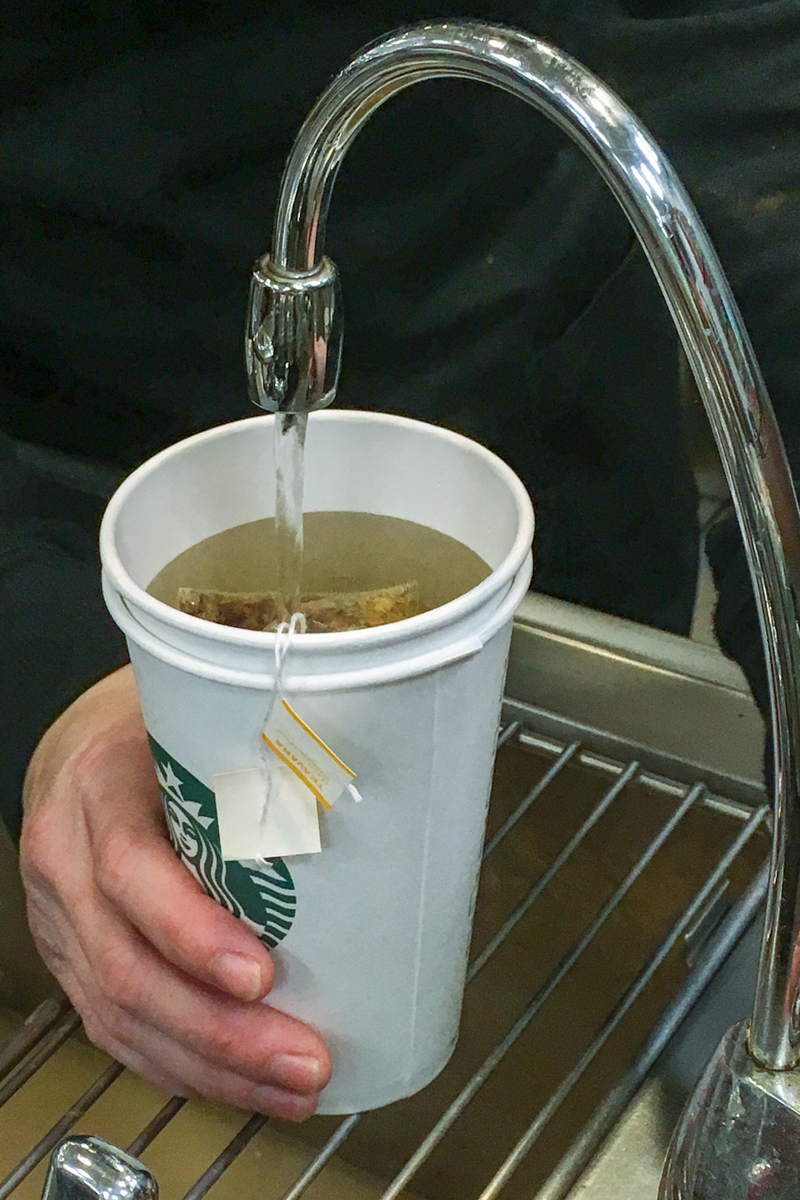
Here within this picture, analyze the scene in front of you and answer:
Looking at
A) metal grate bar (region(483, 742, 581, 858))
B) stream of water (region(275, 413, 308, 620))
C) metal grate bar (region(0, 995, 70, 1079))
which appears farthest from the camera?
metal grate bar (region(483, 742, 581, 858))

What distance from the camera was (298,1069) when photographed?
1.47 feet

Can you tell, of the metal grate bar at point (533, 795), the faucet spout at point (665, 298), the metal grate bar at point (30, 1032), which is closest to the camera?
the faucet spout at point (665, 298)

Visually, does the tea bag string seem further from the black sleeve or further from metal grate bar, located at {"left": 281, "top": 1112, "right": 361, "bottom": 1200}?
the black sleeve

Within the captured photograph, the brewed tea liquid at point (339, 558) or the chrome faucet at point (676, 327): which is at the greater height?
the chrome faucet at point (676, 327)

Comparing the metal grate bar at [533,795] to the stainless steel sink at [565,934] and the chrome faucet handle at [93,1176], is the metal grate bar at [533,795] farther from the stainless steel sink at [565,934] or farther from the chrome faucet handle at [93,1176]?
the chrome faucet handle at [93,1176]

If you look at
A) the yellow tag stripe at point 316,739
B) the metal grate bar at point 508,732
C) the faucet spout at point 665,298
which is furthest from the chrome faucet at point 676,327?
the metal grate bar at point 508,732

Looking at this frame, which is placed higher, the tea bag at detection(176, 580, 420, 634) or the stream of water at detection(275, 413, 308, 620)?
the stream of water at detection(275, 413, 308, 620)

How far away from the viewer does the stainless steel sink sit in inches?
22.0

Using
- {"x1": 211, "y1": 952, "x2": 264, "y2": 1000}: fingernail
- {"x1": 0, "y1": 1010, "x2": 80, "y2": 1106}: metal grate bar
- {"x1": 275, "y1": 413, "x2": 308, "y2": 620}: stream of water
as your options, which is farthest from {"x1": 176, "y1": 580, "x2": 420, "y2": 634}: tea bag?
{"x1": 0, "y1": 1010, "x2": 80, "y2": 1106}: metal grate bar

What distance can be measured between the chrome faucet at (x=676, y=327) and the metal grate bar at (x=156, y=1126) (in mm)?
209

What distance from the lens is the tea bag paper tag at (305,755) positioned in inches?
14.6

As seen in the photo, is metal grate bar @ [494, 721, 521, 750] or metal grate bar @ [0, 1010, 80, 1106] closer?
metal grate bar @ [0, 1010, 80, 1106]

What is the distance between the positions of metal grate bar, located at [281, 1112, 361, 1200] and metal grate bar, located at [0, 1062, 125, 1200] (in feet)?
0.33

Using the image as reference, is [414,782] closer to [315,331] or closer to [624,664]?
[315,331]
